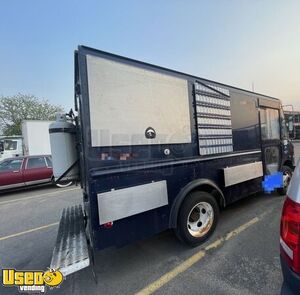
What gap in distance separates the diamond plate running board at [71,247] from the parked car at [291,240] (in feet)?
6.01

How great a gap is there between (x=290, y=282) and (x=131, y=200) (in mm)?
1787

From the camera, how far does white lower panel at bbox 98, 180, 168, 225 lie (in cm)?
263

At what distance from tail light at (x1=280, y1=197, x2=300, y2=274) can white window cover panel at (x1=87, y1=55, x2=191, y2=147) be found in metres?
1.86

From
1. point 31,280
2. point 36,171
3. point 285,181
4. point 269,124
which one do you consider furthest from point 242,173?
point 36,171

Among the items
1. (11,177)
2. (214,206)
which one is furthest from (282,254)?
(11,177)

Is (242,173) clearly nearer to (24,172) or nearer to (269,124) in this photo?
(269,124)

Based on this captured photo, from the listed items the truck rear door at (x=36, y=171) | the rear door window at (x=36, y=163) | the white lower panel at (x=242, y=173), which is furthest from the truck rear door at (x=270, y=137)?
the rear door window at (x=36, y=163)

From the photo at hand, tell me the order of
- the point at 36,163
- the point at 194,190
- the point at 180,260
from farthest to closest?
the point at 36,163
the point at 194,190
the point at 180,260

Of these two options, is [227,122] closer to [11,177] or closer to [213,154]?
[213,154]

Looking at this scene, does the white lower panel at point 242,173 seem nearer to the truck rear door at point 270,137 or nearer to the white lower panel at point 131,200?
the truck rear door at point 270,137

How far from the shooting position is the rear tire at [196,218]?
337 centimetres

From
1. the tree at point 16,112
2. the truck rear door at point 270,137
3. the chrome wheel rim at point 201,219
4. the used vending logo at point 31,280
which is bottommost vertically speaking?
the used vending logo at point 31,280

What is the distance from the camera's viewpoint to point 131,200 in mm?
Result: 2828

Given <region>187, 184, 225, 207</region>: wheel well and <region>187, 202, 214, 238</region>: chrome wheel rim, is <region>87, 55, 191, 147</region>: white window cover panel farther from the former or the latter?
<region>187, 202, 214, 238</region>: chrome wheel rim
